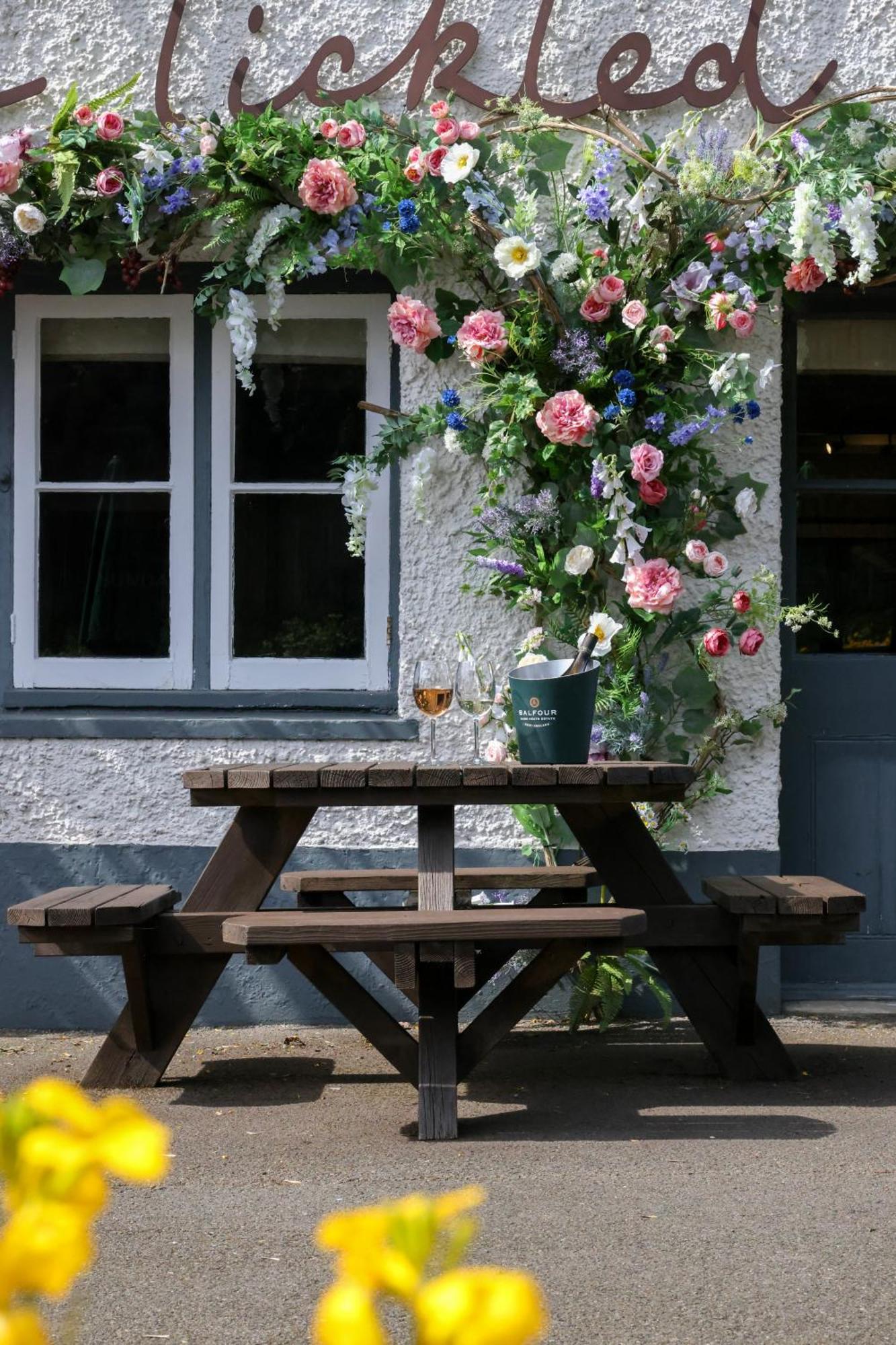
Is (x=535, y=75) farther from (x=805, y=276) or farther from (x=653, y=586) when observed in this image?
(x=653, y=586)

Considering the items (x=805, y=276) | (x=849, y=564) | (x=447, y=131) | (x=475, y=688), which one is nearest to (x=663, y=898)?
(x=475, y=688)

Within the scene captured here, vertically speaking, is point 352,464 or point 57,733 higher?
point 352,464

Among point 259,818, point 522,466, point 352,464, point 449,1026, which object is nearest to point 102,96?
point 352,464

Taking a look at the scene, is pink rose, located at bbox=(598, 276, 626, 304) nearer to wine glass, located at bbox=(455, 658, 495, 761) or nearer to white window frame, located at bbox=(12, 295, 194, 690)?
wine glass, located at bbox=(455, 658, 495, 761)

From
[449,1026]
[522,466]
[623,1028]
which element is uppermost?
[522,466]

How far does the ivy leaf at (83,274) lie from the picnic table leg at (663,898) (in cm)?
239

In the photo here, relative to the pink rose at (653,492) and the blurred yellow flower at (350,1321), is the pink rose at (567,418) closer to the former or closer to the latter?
the pink rose at (653,492)

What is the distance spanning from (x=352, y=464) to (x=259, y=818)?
5.03 ft

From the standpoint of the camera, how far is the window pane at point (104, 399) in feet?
17.8

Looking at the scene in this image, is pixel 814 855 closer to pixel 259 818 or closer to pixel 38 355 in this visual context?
pixel 259 818

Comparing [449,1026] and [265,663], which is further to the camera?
[265,663]

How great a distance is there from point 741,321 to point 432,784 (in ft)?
6.64

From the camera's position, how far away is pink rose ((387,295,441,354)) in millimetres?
4984

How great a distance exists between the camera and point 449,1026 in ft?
12.3
